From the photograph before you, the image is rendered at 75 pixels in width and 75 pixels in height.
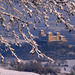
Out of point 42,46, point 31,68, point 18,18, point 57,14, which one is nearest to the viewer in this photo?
point 57,14

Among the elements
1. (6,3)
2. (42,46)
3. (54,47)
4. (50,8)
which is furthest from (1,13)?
(54,47)

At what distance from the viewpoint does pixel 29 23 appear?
263 cm

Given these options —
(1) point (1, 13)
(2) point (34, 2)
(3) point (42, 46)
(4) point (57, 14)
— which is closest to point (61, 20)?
(4) point (57, 14)

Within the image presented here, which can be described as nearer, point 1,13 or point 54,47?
point 1,13

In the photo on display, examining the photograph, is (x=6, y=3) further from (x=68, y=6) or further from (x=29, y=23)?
(x=68, y=6)

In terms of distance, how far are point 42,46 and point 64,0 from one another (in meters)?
14.4

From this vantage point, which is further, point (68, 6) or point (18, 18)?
point (18, 18)

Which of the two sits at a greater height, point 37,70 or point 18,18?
point 18,18

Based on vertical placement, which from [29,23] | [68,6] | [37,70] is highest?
[68,6]

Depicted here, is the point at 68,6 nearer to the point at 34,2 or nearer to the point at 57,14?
the point at 57,14

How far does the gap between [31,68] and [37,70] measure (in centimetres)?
29

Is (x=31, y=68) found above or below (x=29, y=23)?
below

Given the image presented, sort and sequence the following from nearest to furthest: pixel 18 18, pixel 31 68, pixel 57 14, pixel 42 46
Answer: pixel 57 14 < pixel 18 18 < pixel 31 68 < pixel 42 46

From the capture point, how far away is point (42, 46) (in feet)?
55.0
